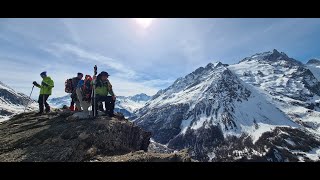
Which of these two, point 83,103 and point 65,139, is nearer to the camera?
point 65,139

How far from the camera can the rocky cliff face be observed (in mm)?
13625

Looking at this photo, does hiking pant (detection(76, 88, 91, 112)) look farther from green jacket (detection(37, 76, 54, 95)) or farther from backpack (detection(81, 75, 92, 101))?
green jacket (detection(37, 76, 54, 95))

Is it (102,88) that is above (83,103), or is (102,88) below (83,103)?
above

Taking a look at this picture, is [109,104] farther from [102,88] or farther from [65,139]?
[65,139]

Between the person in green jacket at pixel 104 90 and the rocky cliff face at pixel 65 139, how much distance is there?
1902 millimetres

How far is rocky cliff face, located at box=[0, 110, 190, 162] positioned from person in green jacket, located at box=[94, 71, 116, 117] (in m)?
1.90

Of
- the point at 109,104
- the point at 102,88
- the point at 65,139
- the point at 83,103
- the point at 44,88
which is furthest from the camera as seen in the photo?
the point at 44,88

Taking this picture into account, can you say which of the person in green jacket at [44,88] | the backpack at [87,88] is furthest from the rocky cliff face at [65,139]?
the person in green jacket at [44,88]

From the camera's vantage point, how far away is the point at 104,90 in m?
20.7

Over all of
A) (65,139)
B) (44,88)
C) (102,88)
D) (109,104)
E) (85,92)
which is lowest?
(65,139)

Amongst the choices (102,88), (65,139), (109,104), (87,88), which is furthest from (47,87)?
(65,139)

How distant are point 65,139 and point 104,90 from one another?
5.94 metres
